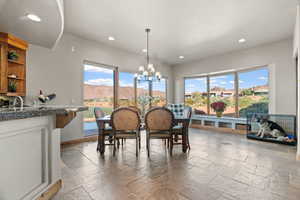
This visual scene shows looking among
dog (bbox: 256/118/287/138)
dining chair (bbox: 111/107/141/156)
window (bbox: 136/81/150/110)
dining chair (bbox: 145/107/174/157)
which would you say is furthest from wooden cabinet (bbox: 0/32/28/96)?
dog (bbox: 256/118/287/138)

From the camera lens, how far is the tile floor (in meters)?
1.67

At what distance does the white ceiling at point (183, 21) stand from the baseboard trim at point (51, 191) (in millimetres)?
2760

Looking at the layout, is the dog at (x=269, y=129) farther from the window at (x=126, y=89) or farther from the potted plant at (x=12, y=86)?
the potted plant at (x=12, y=86)

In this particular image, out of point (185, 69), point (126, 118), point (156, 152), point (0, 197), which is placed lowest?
point (156, 152)

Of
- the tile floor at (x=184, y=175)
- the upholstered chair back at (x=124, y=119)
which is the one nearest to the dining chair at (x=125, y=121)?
the upholstered chair back at (x=124, y=119)

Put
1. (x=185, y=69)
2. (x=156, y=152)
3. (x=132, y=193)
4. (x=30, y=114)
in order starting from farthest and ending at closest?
1. (x=185, y=69)
2. (x=156, y=152)
3. (x=132, y=193)
4. (x=30, y=114)

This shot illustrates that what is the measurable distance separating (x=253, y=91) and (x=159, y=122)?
3.90 meters

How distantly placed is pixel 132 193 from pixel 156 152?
1.44 metres

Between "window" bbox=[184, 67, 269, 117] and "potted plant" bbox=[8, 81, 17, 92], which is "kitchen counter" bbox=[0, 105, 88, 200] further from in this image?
"window" bbox=[184, 67, 269, 117]

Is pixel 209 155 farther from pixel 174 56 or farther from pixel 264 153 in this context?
pixel 174 56

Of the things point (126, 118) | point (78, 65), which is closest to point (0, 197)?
point (126, 118)

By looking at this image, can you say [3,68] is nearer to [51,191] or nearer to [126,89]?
[51,191]

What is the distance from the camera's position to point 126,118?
2.80 meters

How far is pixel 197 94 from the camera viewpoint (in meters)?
6.34
